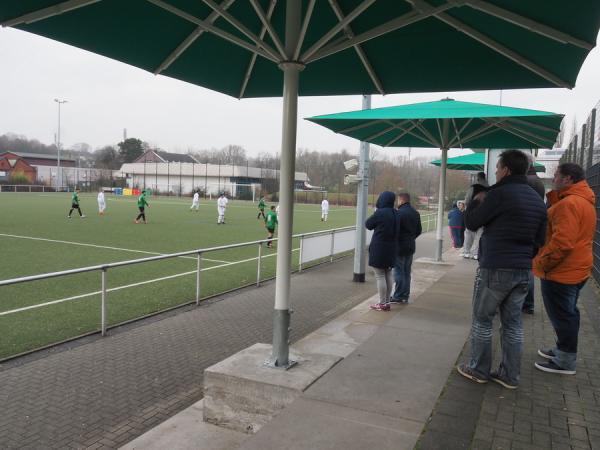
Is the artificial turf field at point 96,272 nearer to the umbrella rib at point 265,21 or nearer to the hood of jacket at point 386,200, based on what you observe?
the hood of jacket at point 386,200

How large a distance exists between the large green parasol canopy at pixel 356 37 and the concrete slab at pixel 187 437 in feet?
10.3

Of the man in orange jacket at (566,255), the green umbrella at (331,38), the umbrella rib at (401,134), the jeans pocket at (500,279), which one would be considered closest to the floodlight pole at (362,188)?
the umbrella rib at (401,134)

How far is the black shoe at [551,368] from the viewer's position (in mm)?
4301

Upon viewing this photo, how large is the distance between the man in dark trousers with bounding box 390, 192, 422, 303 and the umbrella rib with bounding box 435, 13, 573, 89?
3305 millimetres

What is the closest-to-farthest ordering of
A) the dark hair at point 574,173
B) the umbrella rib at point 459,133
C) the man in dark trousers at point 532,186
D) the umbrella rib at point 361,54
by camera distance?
the umbrella rib at point 361,54 < the dark hair at point 574,173 < the man in dark trousers at point 532,186 < the umbrella rib at point 459,133

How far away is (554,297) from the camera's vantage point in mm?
4246

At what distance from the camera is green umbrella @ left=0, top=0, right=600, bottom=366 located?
356 cm

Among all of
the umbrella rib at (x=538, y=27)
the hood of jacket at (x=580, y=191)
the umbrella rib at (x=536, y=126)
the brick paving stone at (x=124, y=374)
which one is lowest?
the brick paving stone at (x=124, y=374)

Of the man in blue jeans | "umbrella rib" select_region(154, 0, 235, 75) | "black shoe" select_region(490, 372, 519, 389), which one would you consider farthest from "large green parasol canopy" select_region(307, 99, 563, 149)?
"black shoe" select_region(490, 372, 519, 389)

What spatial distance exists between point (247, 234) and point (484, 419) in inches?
740

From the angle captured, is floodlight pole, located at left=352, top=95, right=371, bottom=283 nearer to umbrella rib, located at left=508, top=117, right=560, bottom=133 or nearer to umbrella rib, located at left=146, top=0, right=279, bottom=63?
umbrella rib, located at left=508, top=117, right=560, bottom=133

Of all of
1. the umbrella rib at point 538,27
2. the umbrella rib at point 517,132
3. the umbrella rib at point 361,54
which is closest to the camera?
the umbrella rib at point 538,27

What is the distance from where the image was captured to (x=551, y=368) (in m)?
4.36

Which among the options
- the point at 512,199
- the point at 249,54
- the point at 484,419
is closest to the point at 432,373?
the point at 484,419
